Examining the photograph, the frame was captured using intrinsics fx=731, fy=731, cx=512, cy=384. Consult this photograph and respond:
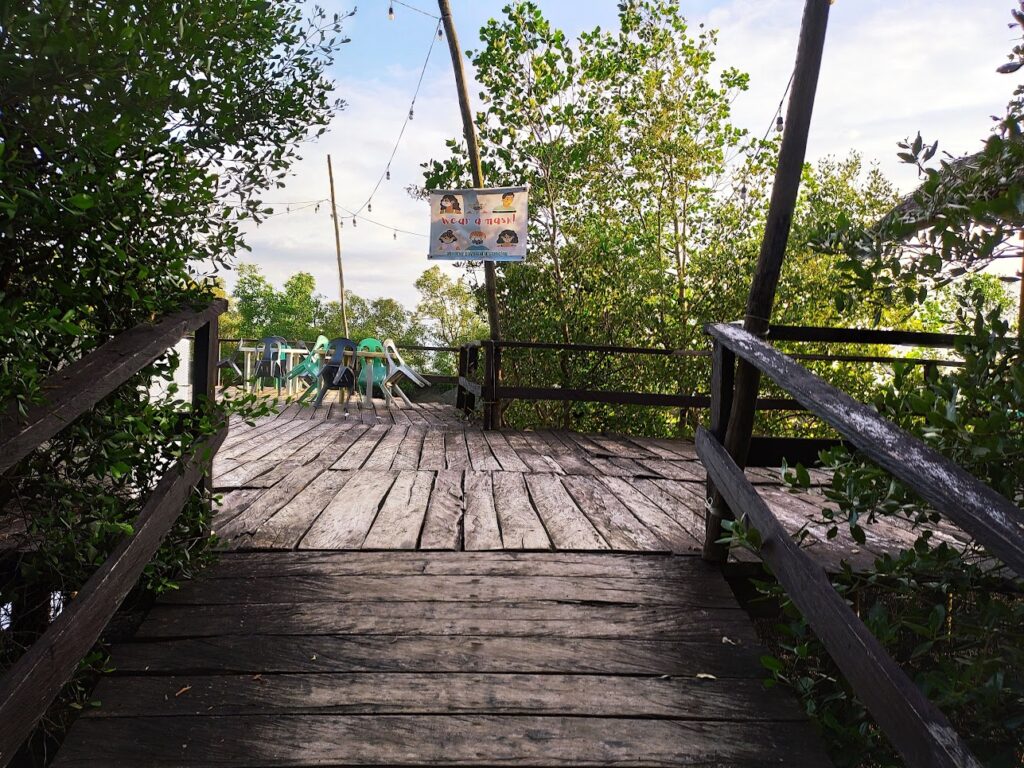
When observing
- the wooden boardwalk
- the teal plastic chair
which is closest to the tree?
the teal plastic chair

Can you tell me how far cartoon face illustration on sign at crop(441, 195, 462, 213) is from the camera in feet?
23.7

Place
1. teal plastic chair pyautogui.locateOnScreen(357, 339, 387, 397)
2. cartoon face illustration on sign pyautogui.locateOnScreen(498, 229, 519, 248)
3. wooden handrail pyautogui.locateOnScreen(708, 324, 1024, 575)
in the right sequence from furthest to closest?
teal plastic chair pyautogui.locateOnScreen(357, 339, 387, 397) < cartoon face illustration on sign pyautogui.locateOnScreen(498, 229, 519, 248) < wooden handrail pyautogui.locateOnScreen(708, 324, 1024, 575)

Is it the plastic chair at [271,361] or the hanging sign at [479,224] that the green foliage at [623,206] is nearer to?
the hanging sign at [479,224]

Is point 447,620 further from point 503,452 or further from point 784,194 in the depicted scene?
point 503,452

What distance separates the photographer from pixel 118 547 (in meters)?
1.86

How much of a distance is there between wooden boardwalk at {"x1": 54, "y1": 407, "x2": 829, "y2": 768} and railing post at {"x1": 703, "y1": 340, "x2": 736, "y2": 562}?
70 mm

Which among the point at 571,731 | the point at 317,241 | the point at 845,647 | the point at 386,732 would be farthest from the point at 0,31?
the point at 317,241

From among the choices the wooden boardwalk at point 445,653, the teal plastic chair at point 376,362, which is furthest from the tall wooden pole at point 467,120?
the wooden boardwalk at point 445,653

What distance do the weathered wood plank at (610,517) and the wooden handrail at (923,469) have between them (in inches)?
40.7

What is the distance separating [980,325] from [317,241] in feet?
77.1

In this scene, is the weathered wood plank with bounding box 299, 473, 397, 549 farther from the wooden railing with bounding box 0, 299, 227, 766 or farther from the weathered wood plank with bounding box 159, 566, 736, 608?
the wooden railing with bounding box 0, 299, 227, 766

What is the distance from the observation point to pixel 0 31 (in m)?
1.54

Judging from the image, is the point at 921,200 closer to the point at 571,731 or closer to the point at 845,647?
the point at 845,647

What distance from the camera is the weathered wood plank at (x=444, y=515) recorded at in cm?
283
